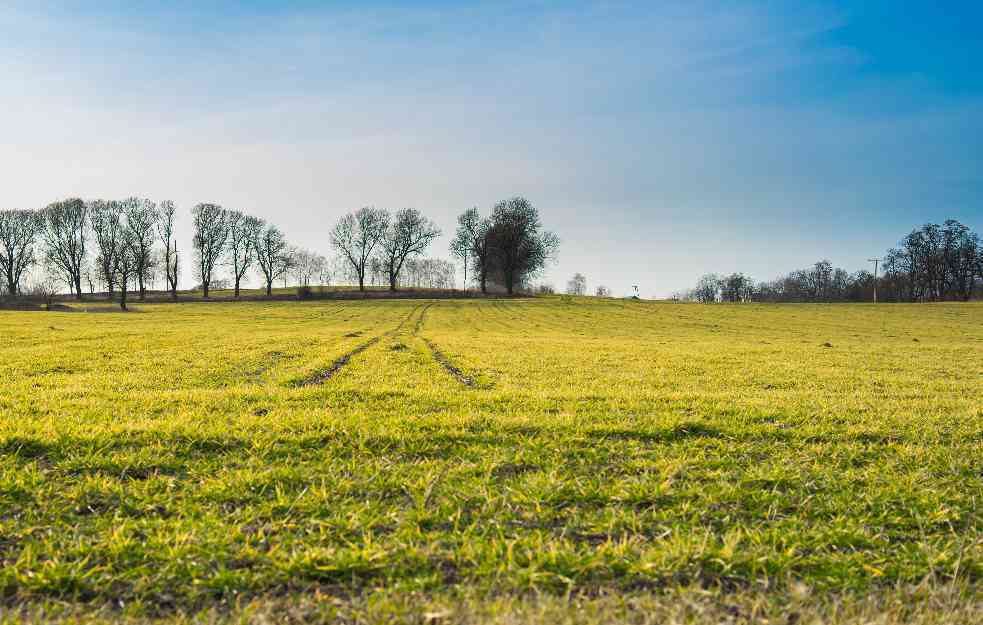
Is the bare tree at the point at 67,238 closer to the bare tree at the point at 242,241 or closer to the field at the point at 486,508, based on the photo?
the bare tree at the point at 242,241

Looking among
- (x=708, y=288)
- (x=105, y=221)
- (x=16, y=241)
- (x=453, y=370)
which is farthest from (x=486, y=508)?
(x=708, y=288)

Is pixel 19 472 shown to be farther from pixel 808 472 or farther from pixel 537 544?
pixel 808 472

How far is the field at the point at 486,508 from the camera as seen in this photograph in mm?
2838

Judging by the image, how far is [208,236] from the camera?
83.3m

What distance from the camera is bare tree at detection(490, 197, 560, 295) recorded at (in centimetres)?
8675

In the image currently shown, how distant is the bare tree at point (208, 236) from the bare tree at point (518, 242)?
46.2 meters

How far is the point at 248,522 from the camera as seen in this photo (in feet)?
11.9

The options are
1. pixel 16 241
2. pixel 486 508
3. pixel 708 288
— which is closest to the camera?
pixel 486 508

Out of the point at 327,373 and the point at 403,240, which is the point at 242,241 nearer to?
the point at 403,240

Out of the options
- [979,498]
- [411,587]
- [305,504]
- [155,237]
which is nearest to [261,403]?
[305,504]

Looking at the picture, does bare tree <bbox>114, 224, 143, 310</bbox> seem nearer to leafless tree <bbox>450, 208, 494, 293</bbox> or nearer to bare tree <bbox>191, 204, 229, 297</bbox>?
bare tree <bbox>191, 204, 229, 297</bbox>

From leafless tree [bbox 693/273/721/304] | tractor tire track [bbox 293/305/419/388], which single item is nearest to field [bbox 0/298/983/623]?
tractor tire track [bbox 293/305/419/388]

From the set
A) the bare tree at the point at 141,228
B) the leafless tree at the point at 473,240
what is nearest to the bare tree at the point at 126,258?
the bare tree at the point at 141,228

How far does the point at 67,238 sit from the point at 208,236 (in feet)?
61.0
